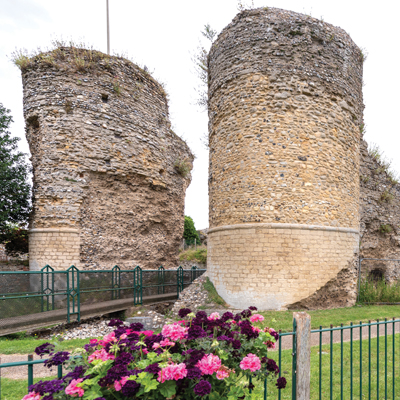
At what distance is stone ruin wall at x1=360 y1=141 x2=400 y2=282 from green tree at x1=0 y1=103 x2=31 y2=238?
42.2ft

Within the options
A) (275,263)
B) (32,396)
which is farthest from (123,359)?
(275,263)

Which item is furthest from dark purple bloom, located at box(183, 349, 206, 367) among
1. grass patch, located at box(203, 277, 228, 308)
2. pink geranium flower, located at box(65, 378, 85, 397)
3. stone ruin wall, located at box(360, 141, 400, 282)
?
stone ruin wall, located at box(360, 141, 400, 282)

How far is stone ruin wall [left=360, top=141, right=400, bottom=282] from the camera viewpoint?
12133 mm

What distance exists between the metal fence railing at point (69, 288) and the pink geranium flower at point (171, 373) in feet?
21.2

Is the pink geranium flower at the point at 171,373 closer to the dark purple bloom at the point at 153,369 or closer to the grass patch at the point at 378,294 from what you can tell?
the dark purple bloom at the point at 153,369

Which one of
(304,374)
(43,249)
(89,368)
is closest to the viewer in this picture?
(89,368)

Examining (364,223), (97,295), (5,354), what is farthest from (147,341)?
(364,223)

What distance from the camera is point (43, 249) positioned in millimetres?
9508

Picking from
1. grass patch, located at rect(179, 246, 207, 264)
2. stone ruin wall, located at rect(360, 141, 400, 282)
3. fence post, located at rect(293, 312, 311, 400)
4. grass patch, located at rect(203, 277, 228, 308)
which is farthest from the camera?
grass patch, located at rect(179, 246, 207, 264)

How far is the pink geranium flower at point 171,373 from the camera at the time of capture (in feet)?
5.83

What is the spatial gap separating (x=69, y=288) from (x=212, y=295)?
4.18m

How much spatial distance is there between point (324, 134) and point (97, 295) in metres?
8.64

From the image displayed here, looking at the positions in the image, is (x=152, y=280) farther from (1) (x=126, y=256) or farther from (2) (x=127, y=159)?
(2) (x=127, y=159)

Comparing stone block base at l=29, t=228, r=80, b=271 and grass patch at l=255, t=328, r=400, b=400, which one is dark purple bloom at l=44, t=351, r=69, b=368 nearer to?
Answer: grass patch at l=255, t=328, r=400, b=400
